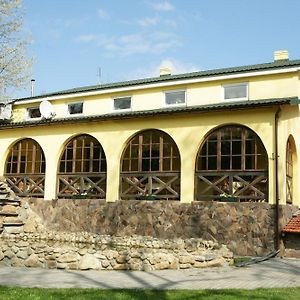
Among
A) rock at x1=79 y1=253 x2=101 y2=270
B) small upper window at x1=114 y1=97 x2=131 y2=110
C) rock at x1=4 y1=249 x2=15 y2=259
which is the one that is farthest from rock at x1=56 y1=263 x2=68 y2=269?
small upper window at x1=114 y1=97 x2=131 y2=110

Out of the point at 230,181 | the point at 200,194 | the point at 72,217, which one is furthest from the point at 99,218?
the point at 230,181

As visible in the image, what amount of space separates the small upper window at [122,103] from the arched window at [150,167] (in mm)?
2813

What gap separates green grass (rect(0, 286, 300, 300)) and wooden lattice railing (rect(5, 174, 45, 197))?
13.2 meters

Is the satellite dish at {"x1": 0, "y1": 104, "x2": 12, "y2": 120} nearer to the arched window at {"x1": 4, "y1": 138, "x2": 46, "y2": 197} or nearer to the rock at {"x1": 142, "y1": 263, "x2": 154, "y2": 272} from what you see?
the arched window at {"x1": 4, "y1": 138, "x2": 46, "y2": 197}

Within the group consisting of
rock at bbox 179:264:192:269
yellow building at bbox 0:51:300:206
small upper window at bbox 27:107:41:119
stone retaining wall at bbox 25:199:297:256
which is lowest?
rock at bbox 179:264:192:269

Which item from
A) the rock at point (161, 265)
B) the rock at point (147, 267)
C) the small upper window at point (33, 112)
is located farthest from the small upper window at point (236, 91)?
the small upper window at point (33, 112)

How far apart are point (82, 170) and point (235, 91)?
7.68m

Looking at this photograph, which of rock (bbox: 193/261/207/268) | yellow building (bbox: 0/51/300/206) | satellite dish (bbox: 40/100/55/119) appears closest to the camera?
rock (bbox: 193/261/207/268)

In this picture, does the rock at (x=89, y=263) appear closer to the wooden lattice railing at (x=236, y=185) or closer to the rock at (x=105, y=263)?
the rock at (x=105, y=263)

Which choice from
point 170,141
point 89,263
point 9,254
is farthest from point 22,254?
point 170,141

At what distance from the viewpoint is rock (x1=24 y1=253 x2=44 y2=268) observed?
37.4ft

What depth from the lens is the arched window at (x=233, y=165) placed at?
1609 cm

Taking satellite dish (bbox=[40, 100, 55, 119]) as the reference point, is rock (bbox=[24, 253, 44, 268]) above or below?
below

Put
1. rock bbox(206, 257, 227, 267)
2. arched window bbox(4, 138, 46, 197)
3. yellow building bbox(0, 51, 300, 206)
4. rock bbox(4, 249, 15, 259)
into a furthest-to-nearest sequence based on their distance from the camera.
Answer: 1. arched window bbox(4, 138, 46, 197)
2. yellow building bbox(0, 51, 300, 206)
3. rock bbox(206, 257, 227, 267)
4. rock bbox(4, 249, 15, 259)
